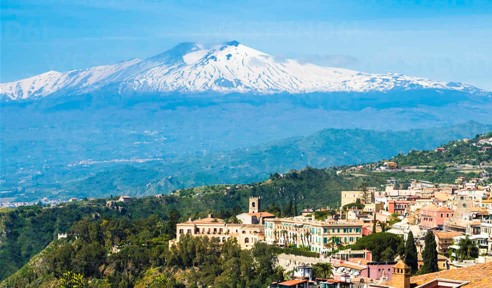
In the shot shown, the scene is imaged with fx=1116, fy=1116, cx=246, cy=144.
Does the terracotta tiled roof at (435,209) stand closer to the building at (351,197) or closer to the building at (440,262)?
the building at (440,262)

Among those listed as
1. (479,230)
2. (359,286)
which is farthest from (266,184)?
(359,286)

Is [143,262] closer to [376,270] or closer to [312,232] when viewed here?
[312,232]

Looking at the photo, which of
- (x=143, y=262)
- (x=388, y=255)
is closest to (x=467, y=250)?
(x=388, y=255)

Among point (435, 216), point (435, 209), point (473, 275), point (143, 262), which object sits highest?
point (473, 275)

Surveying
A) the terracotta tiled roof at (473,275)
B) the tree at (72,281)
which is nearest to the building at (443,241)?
the tree at (72,281)

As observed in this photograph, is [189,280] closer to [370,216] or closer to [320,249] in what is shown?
[320,249]

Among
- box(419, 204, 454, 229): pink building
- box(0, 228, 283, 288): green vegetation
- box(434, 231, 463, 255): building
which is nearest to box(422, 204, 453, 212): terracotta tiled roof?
box(419, 204, 454, 229): pink building
